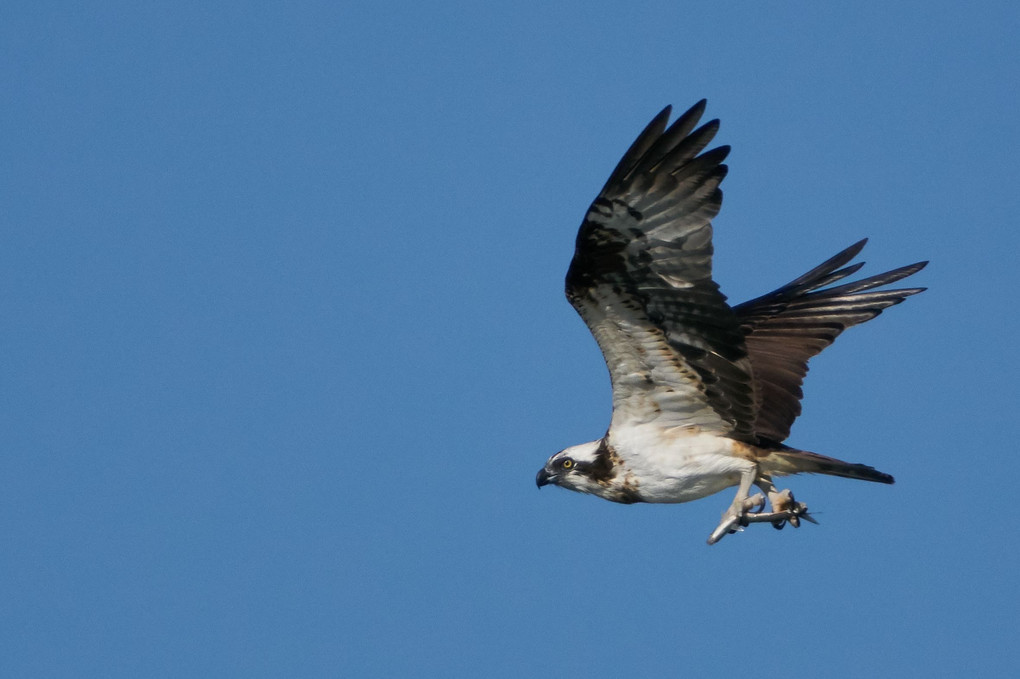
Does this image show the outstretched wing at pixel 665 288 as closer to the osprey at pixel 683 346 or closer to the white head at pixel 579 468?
the osprey at pixel 683 346

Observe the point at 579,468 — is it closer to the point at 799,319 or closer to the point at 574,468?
the point at 574,468

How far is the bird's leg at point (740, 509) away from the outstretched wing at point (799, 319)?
0.89 metres

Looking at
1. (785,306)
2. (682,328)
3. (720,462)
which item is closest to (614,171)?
(682,328)

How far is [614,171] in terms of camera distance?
9086 mm

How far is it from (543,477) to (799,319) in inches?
113

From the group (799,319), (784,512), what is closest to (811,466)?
(784,512)

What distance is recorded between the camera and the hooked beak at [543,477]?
11.2 m

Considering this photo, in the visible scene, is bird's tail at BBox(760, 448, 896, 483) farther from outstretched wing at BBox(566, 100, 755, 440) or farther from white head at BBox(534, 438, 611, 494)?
white head at BBox(534, 438, 611, 494)

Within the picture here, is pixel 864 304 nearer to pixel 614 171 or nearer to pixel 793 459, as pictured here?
pixel 793 459

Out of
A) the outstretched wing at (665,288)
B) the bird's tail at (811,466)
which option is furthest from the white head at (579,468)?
the bird's tail at (811,466)

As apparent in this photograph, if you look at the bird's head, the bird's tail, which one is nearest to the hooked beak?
the bird's head

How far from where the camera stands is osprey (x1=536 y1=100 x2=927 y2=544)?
9219 millimetres

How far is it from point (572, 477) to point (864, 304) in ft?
10.5

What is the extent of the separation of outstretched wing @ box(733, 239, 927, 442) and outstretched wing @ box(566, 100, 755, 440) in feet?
3.70
